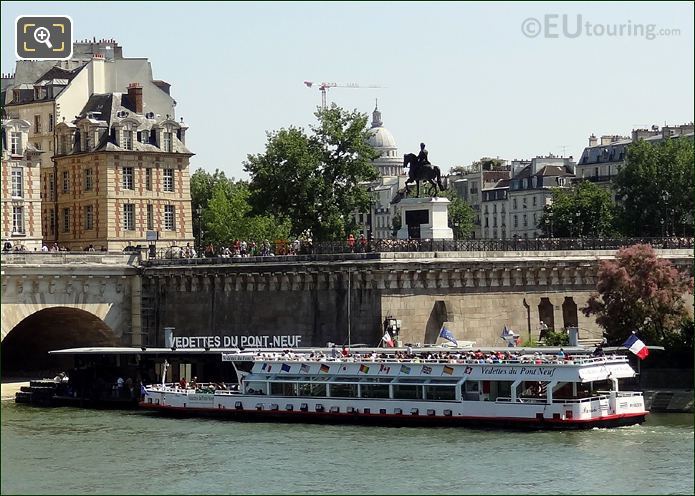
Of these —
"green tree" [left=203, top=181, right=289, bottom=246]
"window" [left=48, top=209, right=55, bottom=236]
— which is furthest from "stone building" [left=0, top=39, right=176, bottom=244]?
"green tree" [left=203, top=181, right=289, bottom=246]

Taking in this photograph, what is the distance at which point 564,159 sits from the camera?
138 m

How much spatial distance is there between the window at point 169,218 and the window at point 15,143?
8.85 meters

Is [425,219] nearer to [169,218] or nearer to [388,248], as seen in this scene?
[388,248]

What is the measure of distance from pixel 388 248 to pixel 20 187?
26133 mm

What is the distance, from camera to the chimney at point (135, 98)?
9794cm

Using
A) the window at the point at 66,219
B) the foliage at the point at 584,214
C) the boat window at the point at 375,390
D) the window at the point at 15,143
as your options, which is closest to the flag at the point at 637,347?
the boat window at the point at 375,390

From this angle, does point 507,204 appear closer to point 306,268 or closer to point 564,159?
point 564,159

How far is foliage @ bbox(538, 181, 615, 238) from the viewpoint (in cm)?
11094

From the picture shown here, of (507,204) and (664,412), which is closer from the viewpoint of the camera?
(664,412)

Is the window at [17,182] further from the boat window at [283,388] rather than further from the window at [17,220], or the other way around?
the boat window at [283,388]

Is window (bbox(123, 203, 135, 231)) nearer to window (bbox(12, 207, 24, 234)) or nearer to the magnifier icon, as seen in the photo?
window (bbox(12, 207, 24, 234))

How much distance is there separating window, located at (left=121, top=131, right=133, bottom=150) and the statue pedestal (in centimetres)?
2443

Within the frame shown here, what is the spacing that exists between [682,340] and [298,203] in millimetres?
32435

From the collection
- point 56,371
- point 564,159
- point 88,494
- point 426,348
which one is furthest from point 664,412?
point 564,159
